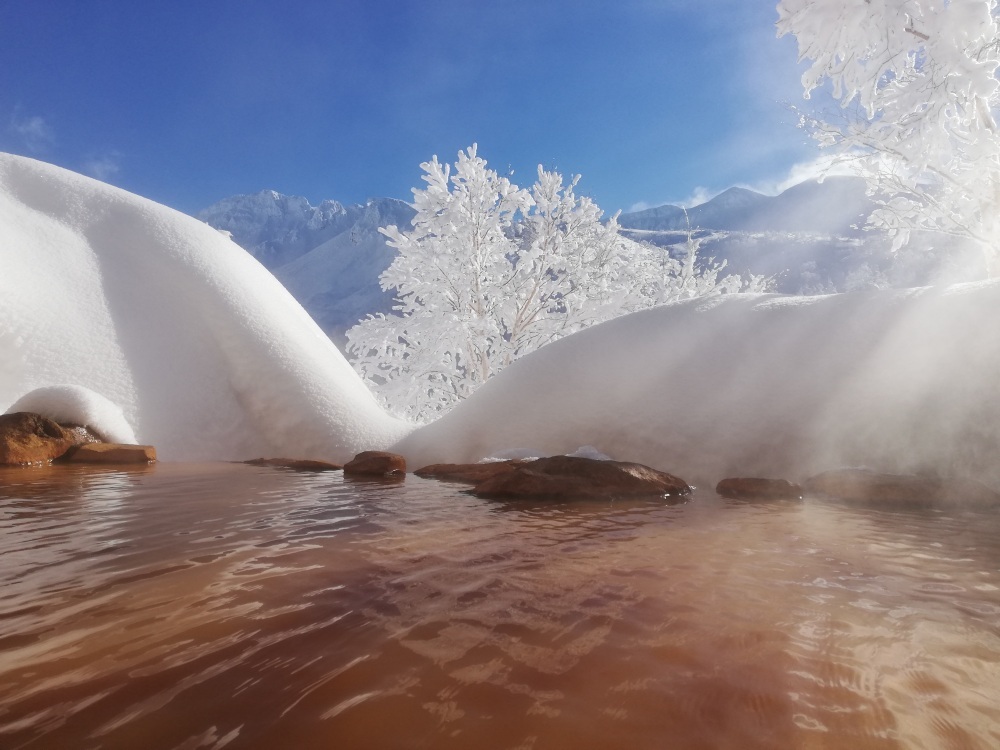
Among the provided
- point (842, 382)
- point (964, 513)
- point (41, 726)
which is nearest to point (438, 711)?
point (41, 726)

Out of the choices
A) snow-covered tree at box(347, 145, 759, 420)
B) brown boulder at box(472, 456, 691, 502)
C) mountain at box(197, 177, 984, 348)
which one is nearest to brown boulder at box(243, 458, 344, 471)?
brown boulder at box(472, 456, 691, 502)

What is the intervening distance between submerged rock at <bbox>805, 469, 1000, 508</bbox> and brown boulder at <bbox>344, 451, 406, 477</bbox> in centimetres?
351

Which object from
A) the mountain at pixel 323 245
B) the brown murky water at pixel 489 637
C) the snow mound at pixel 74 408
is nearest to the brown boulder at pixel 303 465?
the snow mound at pixel 74 408

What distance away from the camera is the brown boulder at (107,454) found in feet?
15.9

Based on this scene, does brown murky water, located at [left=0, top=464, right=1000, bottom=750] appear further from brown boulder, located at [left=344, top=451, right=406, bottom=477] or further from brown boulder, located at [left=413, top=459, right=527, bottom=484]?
brown boulder, located at [left=344, top=451, right=406, bottom=477]

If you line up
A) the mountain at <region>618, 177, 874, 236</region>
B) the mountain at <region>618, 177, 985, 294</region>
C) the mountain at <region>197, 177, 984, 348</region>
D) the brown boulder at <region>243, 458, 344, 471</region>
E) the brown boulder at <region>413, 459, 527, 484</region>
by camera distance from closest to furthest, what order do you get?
1. the brown boulder at <region>413, 459, 527, 484</region>
2. the brown boulder at <region>243, 458, 344, 471</region>
3. the mountain at <region>618, 177, 985, 294</region>
4. the mountain at <region>197, 177, 984, 348</region>
5. the mountain at <region>618, 177, 874, 236</region>

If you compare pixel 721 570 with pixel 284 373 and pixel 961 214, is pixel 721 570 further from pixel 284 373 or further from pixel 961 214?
pixel 961 214

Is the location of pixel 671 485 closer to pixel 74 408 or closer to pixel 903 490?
pixel 903 490

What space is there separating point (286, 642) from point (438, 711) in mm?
435

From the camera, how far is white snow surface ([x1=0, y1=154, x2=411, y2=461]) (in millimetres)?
6207

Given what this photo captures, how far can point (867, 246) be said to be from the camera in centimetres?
6088

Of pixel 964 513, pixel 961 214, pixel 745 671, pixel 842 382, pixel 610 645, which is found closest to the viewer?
pixel 745 671

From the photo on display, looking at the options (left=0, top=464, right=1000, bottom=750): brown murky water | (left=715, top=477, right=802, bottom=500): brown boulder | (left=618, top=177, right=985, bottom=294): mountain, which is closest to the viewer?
(left=0, top=464, right=1000, bottom=750): brown murky water

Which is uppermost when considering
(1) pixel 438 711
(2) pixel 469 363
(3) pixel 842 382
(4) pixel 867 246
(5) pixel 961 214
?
(4) pixel 867 246
